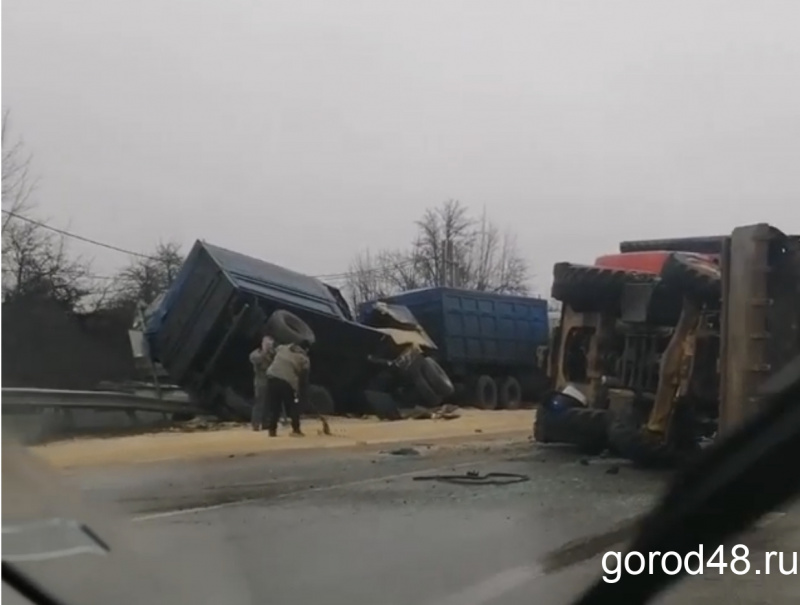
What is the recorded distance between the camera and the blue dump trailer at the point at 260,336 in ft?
10.5

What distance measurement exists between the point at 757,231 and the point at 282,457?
1508 mm

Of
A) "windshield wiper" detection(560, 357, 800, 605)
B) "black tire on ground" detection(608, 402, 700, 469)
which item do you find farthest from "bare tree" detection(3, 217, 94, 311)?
"windshield wiper" detection(560, 357, 800, 605)

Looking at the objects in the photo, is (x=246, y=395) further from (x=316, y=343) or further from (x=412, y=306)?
(x=412, y=306)

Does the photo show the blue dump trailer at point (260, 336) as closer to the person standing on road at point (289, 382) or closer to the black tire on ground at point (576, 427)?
the person standing on road at point (289, 382)

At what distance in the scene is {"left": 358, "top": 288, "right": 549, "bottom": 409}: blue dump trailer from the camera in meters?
3.04

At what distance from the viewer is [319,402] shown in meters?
3.30

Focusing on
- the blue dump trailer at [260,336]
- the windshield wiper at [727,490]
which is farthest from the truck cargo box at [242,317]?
the windshield wiper at [727,490]

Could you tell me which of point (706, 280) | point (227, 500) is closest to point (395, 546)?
point (227, 500)

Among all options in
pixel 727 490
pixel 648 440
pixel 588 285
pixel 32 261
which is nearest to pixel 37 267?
pixel 32 261

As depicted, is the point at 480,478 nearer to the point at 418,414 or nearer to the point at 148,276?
the point at 418,414

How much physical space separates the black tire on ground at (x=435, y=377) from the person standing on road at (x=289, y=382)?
0.34 meters

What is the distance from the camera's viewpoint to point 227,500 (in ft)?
11.3

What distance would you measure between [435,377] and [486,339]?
298 mm

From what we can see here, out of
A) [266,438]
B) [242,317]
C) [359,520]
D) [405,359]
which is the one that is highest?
[242,317]
